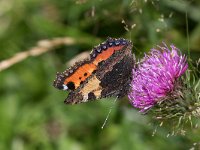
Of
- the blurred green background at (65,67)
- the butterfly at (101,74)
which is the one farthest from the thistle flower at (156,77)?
the blurred green background at (65,67)

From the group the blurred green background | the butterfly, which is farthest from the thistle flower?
the blurred green background

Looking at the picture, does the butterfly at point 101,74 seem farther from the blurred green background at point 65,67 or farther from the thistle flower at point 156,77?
the blurred green background at point 65,67

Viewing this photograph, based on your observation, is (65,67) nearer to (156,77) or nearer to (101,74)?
(101,74)

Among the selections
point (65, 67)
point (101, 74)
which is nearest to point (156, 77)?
point (101, 74)

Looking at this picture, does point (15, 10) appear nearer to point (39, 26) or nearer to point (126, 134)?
point (39, 26)

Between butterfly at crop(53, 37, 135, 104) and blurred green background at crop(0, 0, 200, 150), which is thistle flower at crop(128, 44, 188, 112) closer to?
butterfly at crop(53, 37, 135, 104)
